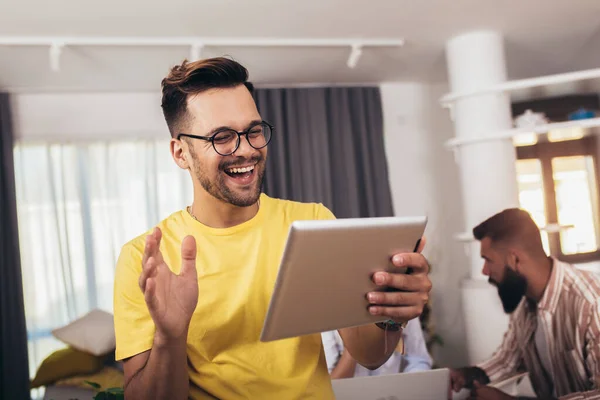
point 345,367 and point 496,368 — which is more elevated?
point 345,367

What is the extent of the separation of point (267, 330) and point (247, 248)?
0.30 metres

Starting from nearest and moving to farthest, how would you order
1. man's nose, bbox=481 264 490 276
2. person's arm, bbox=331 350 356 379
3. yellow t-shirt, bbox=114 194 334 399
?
1. yellow t-shirt, bbox=114 194 334 399
2. person's arm, bbox=331 350 356 379
3. man's nose, bbox=481 264 490 276

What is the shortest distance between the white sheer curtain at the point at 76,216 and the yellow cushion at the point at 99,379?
62 centimetres

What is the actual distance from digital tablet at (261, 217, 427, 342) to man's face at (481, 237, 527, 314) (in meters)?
1.78

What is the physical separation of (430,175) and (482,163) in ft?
3.79

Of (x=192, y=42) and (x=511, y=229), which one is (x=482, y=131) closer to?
(x=511, y=229)

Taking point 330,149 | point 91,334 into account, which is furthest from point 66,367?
point 330,149

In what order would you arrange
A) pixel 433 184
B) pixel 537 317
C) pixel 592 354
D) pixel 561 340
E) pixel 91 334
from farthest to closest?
pixel 433 184
pixel 91 334
pixel 537 317
pixel 561 340
pixel 592 354

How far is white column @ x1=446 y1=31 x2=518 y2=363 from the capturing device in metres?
2.98

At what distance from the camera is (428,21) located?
2828 mm

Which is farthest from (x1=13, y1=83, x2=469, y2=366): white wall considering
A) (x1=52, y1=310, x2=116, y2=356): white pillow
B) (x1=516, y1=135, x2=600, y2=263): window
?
(x1=52, y1=310, x2=116, y2=356): white pillow

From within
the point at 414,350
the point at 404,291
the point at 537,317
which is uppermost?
the point at 404,291

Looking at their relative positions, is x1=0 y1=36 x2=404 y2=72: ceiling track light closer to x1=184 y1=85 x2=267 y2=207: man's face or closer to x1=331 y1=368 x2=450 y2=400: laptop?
x1=184 y1=85 x2=267 y2=207: man's face

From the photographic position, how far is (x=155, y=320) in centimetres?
99
